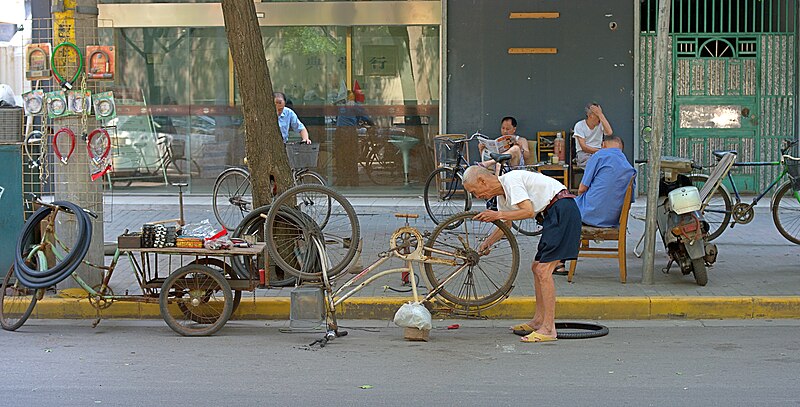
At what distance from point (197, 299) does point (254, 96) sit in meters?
2.16

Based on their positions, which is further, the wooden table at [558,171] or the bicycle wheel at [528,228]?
the wooden table at [558,171]

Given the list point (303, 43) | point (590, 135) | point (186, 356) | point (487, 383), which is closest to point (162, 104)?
point (303, 43)

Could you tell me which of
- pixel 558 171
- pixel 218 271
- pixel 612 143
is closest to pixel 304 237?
pixel 218 271

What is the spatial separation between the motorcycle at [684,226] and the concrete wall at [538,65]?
567 centimetres

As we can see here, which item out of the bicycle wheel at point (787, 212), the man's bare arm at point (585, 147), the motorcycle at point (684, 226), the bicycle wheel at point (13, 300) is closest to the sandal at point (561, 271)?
the motorcycle at point (684, 226)

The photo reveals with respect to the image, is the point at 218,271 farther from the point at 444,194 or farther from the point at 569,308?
the point at 444,194

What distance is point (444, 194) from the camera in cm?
1415

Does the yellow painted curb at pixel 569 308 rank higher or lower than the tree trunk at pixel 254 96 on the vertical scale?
lower

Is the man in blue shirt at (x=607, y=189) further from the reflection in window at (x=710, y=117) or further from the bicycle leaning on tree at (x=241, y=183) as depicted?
the reflection in window at (x=710, y=117)

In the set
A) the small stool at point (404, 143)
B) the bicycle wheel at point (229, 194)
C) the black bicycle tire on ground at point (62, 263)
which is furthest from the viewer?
the small stool at point (404, 143)

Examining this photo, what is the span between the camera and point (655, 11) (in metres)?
15.7

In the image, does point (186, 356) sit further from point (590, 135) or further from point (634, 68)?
point (634, 68)

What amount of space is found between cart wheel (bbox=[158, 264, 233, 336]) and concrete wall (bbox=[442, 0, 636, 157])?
7938 mm

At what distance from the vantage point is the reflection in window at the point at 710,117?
1573 centimetres
